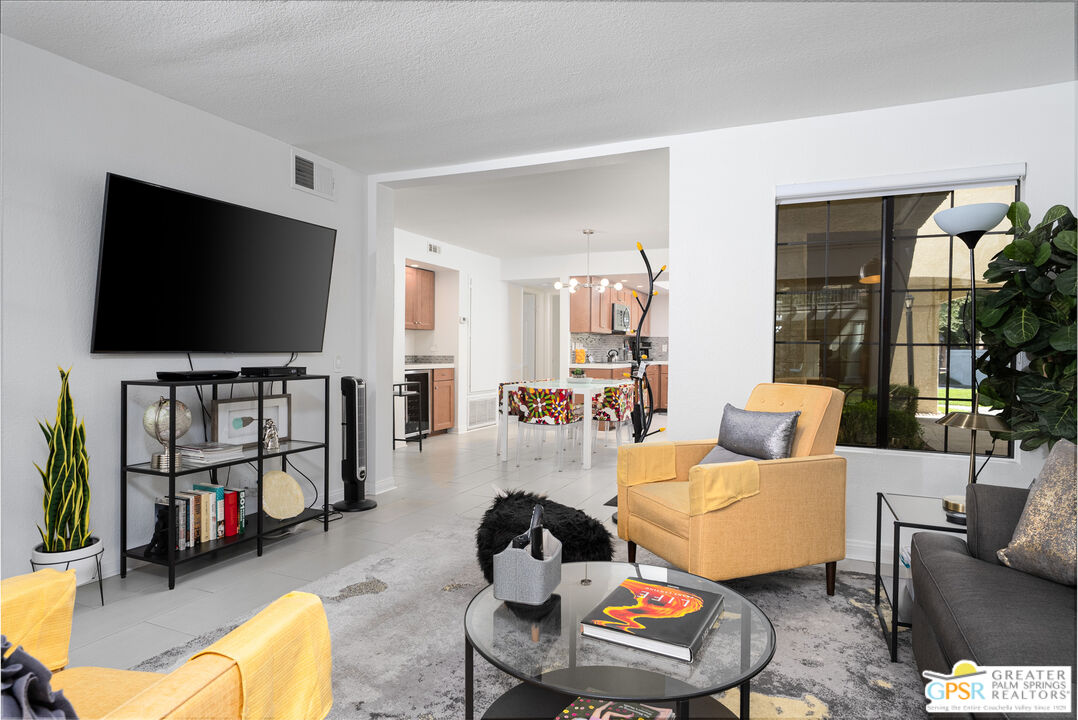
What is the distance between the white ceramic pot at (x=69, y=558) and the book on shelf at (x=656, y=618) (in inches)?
84.9

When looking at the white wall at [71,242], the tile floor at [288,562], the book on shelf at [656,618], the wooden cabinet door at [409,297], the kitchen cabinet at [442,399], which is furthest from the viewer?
the kitchen cabinet at [442,399]

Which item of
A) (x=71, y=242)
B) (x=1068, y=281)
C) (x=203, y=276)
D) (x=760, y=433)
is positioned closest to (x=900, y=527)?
(x=760, y=433)

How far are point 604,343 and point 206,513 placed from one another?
855 cm

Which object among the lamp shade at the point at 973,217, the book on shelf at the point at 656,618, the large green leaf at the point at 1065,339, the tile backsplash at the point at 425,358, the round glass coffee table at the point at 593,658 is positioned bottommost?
the round glass coffee table at the point at 593,658

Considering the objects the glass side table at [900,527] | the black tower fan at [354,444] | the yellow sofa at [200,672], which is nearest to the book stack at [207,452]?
the black tower fan at [354,444]

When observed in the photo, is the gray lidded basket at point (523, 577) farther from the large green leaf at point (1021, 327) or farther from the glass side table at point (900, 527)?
the large green leaf at point (1021, 327)

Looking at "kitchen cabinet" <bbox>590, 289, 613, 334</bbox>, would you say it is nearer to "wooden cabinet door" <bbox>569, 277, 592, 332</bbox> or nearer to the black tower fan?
"wooden cabinet door" <bbox>569, 277, 592, 332</bbox>

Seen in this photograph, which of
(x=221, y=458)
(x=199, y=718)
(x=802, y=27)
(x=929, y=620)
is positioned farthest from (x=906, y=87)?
(x=221, y=458)

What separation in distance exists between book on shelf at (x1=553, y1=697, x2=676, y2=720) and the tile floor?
1.61 metres

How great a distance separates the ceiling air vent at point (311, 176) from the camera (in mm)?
3969

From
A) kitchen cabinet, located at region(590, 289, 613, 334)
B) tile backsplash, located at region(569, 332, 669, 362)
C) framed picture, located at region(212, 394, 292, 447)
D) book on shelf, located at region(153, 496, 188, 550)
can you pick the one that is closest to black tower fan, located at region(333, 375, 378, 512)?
framed picture, located at region(212, 394, 292, 447)

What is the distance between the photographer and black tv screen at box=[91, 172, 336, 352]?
113 inches

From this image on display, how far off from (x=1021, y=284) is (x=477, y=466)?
4293mm

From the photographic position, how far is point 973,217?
2.55 meters
